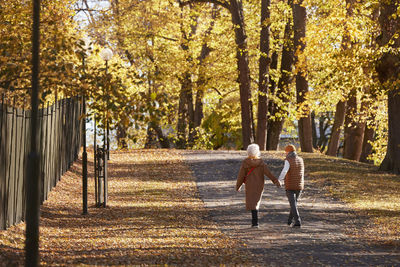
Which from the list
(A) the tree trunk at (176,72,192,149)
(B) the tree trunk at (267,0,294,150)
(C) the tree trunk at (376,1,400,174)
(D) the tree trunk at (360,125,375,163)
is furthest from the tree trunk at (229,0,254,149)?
(D) the tree trunk at (360,125,375,163)

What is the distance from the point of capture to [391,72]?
20719mm

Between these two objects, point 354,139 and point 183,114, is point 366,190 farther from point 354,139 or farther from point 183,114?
point 183,114

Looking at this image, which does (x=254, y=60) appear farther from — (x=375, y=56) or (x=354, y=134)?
(x=375, y=56)

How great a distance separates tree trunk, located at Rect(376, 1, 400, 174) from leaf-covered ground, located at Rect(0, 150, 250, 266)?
6865 millimetres

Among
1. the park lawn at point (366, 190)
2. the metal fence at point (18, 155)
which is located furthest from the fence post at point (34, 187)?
the park lawn at point (366, 190)

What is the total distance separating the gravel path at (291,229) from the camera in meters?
10.4

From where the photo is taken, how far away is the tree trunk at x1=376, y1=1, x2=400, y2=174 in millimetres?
20531

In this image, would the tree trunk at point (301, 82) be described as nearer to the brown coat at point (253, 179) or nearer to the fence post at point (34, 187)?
the brown coat at point (253, 179)

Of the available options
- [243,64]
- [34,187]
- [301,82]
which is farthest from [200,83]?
[34,187]

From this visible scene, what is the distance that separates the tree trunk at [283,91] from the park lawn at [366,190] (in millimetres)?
5041

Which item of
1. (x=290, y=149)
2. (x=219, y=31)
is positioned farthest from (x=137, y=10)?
(x=290, y=149)

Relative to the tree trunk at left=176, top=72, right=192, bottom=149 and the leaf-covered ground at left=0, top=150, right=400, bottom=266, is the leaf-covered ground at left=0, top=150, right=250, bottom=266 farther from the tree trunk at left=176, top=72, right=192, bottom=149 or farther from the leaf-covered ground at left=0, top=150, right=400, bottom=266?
the tree trunk at left=176, top=72, right=192, bottom=149

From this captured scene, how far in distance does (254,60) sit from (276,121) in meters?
7.24

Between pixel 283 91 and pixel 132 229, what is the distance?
2057 cm
